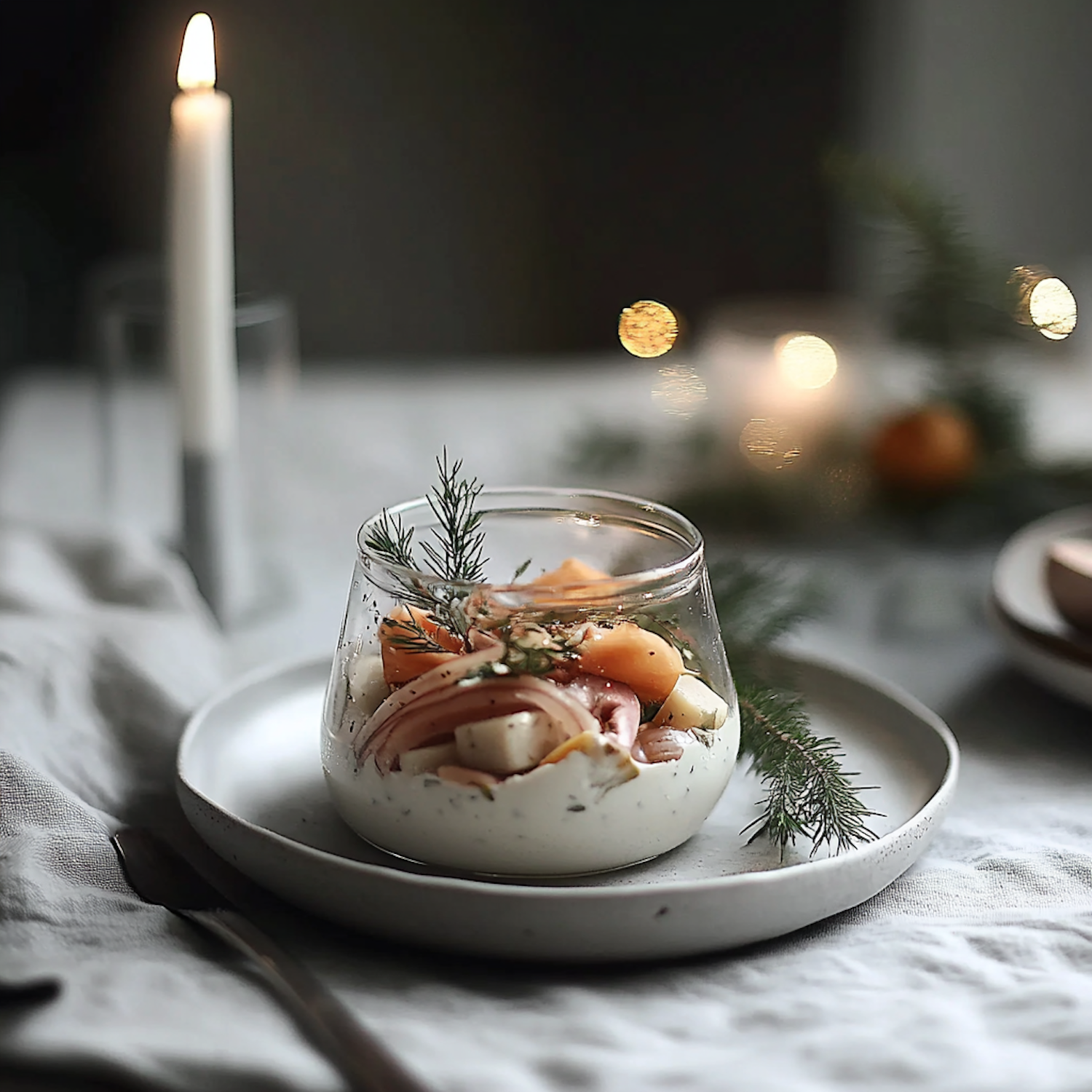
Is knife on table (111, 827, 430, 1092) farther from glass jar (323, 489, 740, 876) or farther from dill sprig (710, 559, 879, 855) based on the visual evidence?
dill sprig (710, 559, 879, 855)

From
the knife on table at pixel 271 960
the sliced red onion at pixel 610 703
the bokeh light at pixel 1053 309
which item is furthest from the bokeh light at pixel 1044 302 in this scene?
the knife on table at pixel 271 960

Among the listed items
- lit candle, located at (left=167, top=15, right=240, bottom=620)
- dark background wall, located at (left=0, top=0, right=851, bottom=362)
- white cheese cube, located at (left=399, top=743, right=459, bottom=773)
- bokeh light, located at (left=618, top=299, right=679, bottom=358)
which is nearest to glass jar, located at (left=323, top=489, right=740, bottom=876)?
white cheese cube, located at (left=399, top=743, right=459, bottom=773)

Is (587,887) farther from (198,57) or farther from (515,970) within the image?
(198,57)

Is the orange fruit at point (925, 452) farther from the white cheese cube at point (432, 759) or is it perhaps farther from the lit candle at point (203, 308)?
the white cheese cube at point (432, 759)

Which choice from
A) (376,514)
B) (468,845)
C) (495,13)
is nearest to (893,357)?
(376,514)

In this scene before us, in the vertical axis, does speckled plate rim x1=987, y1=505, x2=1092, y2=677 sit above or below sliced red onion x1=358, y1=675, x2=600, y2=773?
below

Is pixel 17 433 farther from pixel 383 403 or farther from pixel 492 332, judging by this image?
pixel 492 332
